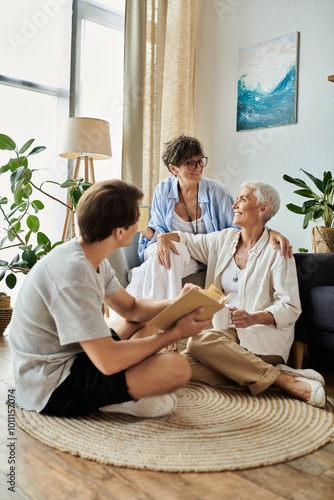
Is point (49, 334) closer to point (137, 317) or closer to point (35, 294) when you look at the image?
point (35, 294)

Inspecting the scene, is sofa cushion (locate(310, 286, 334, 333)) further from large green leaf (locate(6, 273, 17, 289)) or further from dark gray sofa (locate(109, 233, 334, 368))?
large green leaf (locate(6, 273, 17, 289))

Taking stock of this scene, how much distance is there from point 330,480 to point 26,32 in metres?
3.66

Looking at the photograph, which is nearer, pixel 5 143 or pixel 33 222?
pixel 5 143

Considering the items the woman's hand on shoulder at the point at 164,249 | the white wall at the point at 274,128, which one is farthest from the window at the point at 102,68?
the woman's hand on shoulder at the point at 164,249

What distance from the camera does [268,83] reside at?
402 cm

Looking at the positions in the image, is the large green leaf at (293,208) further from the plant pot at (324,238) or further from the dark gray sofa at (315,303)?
the dark gray sofa at (315,303)

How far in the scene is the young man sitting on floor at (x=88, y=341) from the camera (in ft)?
4.86

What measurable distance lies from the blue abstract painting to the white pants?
191 cm

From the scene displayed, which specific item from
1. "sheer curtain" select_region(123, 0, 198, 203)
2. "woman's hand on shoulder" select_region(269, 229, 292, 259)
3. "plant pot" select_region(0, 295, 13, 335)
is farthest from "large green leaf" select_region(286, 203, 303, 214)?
"plant pot" select_region(0, 295, 13, 335)

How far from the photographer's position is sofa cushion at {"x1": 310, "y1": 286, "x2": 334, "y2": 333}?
2266 millimetres

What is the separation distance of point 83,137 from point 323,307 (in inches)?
82.3

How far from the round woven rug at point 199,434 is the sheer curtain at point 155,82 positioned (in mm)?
2755

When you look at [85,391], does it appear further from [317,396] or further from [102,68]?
[102,68]

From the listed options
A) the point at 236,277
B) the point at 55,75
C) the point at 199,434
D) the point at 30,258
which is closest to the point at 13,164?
the point at 30,258
